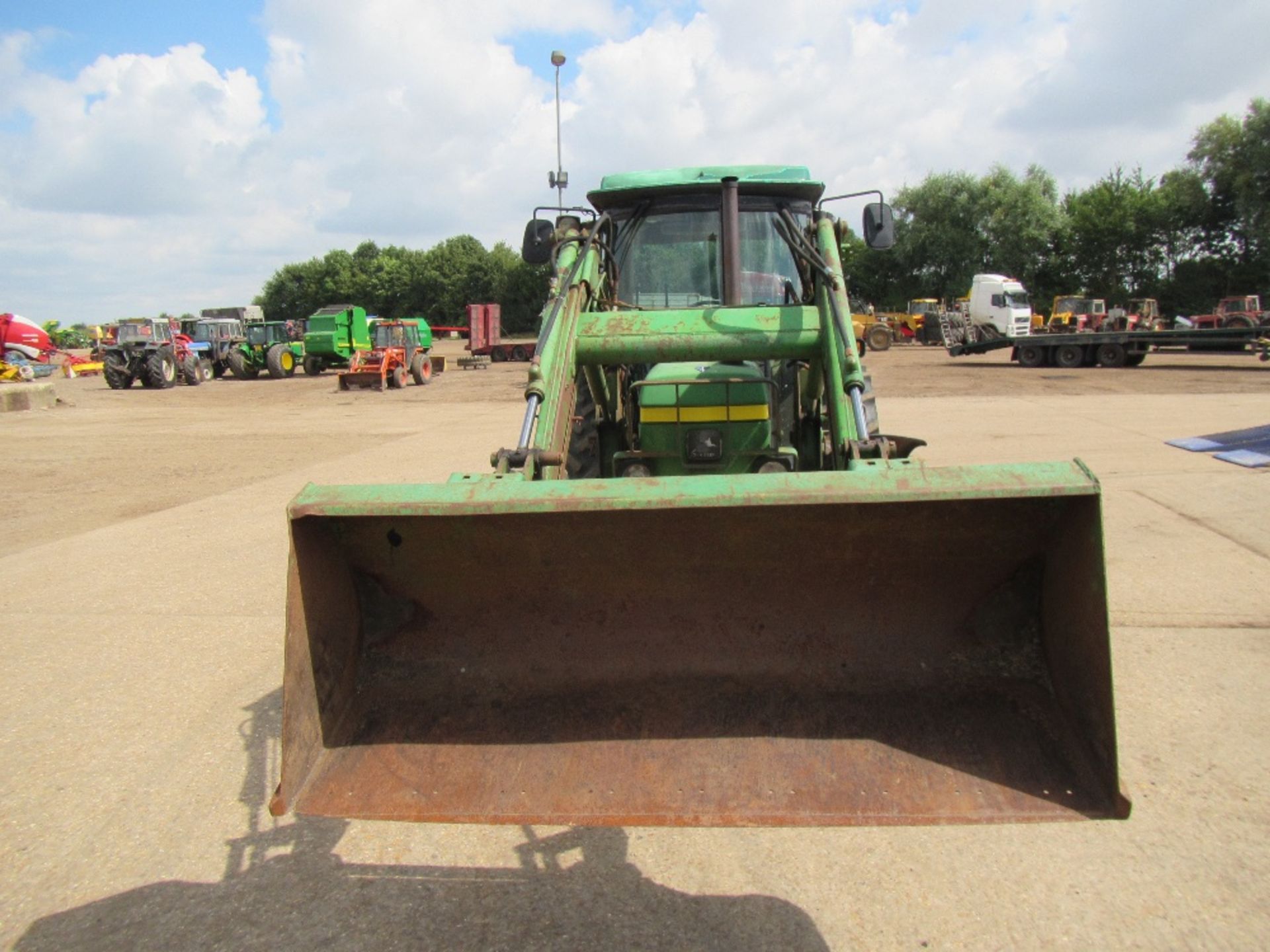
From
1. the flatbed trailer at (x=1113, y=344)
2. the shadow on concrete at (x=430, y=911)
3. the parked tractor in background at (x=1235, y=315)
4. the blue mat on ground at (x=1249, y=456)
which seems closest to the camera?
the shadow on concrete at (x=430, y=911)

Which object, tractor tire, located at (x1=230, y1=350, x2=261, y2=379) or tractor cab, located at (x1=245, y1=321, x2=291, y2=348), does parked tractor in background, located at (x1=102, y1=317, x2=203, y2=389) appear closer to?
tractor tire, located at (x1=230, y1=350, x2=261, y2=379)

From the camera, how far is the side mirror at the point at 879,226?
4.67 meters

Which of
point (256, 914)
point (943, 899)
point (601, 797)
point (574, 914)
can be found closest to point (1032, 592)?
point (943, 899)

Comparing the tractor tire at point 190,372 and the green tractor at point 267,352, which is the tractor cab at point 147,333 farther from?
the green tractor at point 267,352

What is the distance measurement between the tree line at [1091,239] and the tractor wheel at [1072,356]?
17786 millimetres

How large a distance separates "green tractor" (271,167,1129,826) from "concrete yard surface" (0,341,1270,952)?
0.21 meters

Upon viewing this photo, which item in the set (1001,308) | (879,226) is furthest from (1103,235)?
(879,226)

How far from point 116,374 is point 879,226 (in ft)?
91.9

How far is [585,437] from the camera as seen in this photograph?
4.88 m

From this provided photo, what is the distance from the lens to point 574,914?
2.46 meters

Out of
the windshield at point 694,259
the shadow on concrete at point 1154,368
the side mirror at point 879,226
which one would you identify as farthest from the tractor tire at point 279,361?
the side mirror at point 879,226

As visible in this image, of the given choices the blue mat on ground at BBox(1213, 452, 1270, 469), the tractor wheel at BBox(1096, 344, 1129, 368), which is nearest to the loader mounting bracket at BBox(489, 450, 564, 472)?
the blue mat on ground at BBox(1213, 452, 1270, 469)

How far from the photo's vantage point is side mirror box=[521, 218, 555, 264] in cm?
484

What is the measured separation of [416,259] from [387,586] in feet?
249
